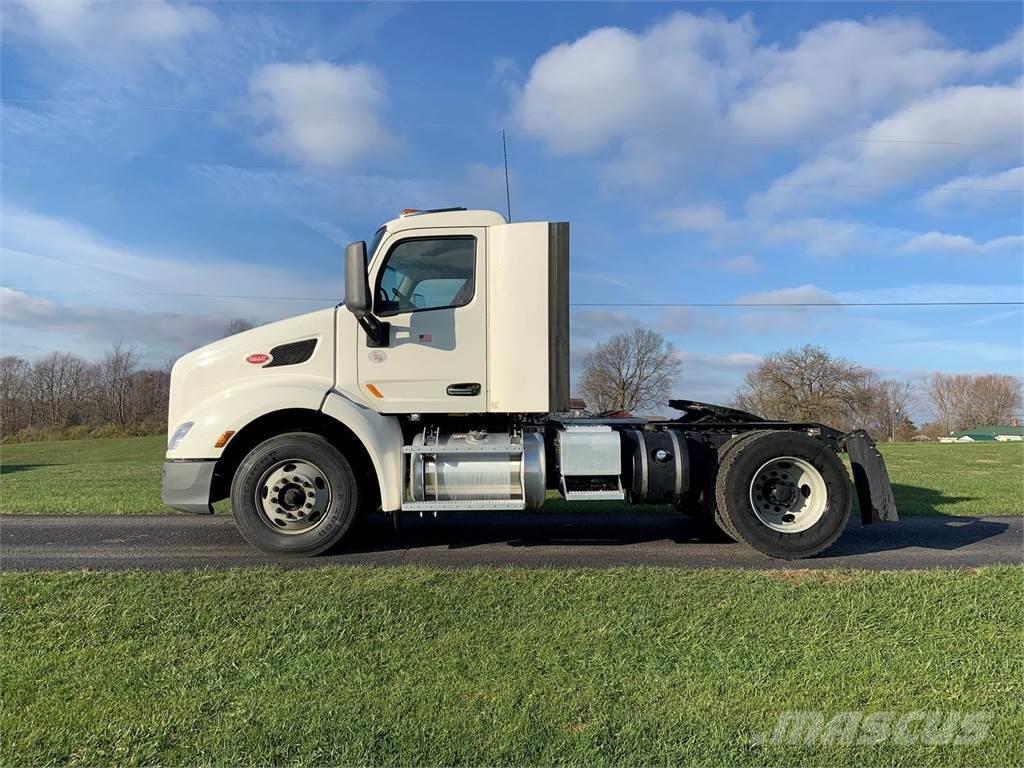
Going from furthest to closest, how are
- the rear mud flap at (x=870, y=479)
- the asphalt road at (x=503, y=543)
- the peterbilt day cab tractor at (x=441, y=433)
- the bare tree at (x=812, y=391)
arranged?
the bare tree at (x=812, y=391)
the rear mud flap at (x=870, y=479)
the peterbilt day cab tractor at (x=441, y=433)
the asphalt road at (x=503, y=543)

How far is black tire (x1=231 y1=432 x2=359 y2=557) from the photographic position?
19.6 feet

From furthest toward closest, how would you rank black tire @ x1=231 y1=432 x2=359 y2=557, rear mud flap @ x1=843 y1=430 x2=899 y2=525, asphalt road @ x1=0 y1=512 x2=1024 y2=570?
1. rear mud flap @ x1=843 y1=430 x2=899 y2=525
2. black tire @ x1=231 y1=432 x2=359 y2=557
3. asphalt road @ x1=0 y1=512 x2=1024 y2=570

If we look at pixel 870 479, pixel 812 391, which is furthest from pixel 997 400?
pixel 870 479

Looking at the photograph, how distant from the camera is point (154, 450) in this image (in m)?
38.9

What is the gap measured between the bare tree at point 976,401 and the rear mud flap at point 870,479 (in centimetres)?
8574

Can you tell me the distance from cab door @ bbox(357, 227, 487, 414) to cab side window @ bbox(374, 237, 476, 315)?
0.03 feet

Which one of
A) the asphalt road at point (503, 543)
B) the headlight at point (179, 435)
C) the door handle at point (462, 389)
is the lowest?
the asphalt road at point (503, 543)

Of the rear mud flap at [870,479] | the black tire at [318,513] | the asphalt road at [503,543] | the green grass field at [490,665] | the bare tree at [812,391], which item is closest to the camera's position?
the green grass field at [490,665]

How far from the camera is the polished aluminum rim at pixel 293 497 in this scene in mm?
6066

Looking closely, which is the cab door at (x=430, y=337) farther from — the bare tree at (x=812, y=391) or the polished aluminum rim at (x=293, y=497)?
the bare tree at (x=812, y=391)

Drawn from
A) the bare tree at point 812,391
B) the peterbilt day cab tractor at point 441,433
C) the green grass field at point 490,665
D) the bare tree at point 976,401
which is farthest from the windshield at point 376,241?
the bare tree at point 976,401

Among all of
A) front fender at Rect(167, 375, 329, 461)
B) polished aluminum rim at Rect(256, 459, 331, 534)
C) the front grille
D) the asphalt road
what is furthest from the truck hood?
the asphalt road

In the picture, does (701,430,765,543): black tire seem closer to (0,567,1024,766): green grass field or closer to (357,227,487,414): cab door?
(0,567,1024,766): green grass field

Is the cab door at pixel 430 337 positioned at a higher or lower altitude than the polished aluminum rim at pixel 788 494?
higher
